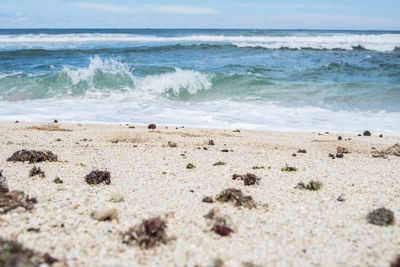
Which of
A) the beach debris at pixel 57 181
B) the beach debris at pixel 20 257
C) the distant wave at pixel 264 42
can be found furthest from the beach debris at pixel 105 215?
the distant wave at pixel 264 42

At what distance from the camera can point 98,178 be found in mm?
6262

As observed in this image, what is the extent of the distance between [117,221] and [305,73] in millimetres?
20340

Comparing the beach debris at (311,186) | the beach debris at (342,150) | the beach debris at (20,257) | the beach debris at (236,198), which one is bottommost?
the beach debris at (342,150)

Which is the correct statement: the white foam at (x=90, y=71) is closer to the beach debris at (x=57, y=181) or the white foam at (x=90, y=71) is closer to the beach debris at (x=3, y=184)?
the beach debris at (x=3, y=184)

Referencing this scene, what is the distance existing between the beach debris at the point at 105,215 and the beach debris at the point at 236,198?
1.35m

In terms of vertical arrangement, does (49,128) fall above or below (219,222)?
below

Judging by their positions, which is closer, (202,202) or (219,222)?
(219,222)

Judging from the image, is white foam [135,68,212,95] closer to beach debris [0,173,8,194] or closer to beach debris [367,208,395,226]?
beach debris [0,173,8,194]

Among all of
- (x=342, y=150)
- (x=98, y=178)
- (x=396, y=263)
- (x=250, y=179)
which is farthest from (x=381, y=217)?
(x=342, y=150)

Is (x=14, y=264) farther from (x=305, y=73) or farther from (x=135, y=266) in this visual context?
(x=305, y=73)

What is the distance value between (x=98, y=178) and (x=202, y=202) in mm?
1600

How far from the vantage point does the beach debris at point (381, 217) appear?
5.00m

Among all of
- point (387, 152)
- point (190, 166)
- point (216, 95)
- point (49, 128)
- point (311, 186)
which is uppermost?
point (311, 186)

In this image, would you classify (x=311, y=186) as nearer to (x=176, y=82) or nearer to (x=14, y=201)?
(x=14, y=201)
